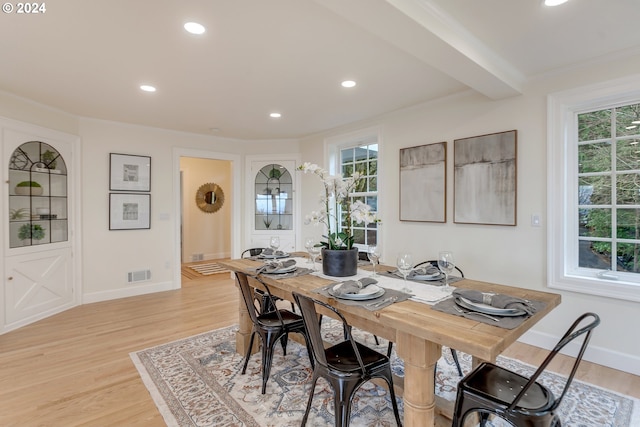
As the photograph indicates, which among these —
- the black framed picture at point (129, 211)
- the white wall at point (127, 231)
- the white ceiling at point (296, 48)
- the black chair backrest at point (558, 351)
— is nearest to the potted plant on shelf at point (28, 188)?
the white wall at point (127, 231)

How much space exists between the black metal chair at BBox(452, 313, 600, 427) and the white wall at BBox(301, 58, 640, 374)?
5.19 feet

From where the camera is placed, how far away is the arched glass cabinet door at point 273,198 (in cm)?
561

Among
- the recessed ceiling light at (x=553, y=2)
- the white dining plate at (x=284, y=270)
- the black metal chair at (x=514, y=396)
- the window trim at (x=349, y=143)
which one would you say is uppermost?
the recessed ceiling light at (x=553, y=2)

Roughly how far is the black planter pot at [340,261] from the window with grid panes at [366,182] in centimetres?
222

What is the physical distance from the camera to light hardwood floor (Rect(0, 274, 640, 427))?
2.04 metres

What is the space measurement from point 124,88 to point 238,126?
5.50ft

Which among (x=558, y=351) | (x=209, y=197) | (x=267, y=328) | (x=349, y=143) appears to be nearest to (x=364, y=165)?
(x=349, y=143)

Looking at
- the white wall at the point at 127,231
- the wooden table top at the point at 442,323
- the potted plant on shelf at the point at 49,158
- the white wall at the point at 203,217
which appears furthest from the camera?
the white wall at the point at 203,217

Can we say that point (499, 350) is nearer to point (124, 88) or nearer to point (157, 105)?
point (124, 88)

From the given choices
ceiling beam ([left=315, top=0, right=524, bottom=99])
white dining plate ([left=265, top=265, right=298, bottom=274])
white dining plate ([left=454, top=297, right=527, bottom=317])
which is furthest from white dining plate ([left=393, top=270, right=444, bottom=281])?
ceiling beam ([left=315, top=0, right=524, bottom=99])

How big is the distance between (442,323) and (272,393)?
1.43 meters

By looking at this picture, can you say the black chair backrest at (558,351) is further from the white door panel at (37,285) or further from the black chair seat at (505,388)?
the white door panel at (37,285)

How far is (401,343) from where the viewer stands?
1479 millimetres

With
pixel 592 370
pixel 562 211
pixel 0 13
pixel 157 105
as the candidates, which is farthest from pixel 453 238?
pixel 0 13
